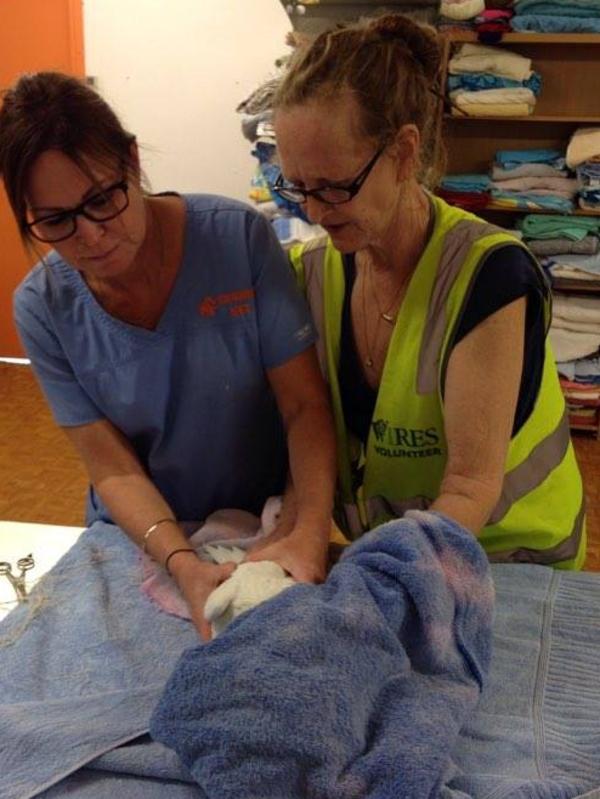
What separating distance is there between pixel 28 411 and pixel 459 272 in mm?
2725

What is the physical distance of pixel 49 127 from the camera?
0.76 metres

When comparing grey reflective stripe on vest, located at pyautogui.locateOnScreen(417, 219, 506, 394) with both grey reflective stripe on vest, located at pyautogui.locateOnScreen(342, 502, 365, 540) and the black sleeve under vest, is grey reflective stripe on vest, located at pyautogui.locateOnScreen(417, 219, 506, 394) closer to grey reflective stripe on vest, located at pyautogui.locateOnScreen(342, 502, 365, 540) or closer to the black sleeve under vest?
the black sleeve under vest

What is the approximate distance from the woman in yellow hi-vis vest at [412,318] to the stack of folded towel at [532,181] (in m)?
1.96

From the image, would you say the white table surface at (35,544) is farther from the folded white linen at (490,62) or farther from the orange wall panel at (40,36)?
the orange wall panel at (40,36)

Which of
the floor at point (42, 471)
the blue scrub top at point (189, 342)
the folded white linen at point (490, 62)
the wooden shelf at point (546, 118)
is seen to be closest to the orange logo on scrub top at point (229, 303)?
the blue scrub top at point (189, 342)

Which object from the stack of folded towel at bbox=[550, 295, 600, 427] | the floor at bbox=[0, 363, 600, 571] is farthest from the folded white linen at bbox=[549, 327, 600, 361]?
the floor at bbox=[0, 363, 600, 571]

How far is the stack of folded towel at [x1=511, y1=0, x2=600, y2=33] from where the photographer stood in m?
2.55

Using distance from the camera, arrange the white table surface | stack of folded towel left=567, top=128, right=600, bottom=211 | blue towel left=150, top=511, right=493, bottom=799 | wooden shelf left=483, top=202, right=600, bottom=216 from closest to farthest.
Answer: blue towel left=150, top=511, right=493, bottom=799 → the white table surface → stack of folded towel left=567, top=128, right=600, bottom=211 → wooden shelf left=483, top=202, right=600, bottom=216

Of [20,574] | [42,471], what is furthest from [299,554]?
[42,471]

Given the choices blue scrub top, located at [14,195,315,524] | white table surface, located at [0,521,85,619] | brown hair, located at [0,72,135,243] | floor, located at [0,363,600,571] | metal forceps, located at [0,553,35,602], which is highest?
brown hair, located at [0,72,135,243]

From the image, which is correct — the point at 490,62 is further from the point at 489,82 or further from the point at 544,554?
the point at 544,554

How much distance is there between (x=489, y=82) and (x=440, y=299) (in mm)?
2098

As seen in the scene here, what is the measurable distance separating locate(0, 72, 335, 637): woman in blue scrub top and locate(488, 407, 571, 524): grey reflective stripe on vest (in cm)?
21

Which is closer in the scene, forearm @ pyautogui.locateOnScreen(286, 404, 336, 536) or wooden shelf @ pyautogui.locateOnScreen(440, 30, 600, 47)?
forearm @ pyautogui.locateOnScreen(286, 404, 336, 536)
